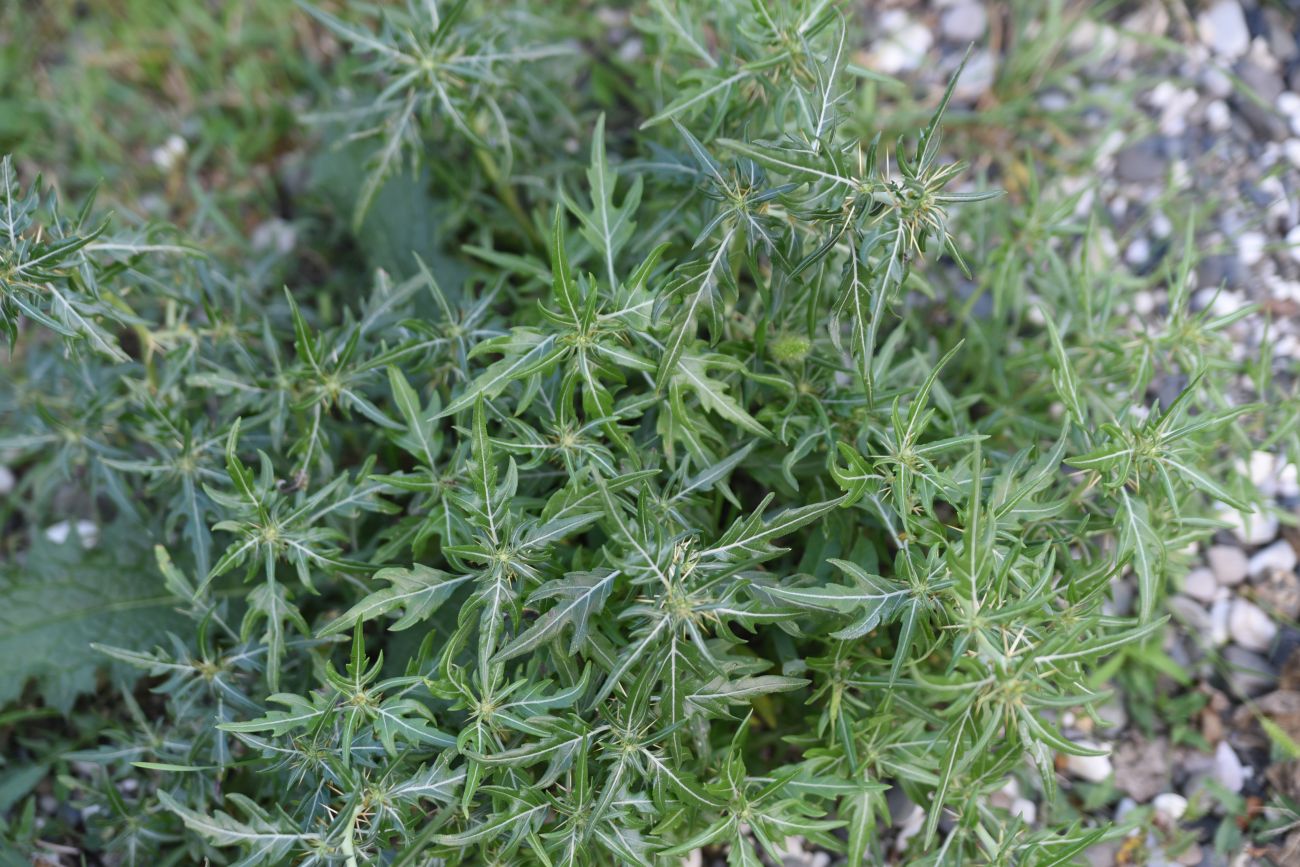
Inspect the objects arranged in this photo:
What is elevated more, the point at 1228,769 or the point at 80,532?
the point at 80,532

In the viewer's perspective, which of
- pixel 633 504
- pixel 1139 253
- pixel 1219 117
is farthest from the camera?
pixel 1219 117

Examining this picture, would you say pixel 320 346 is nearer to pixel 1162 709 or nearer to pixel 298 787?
pixel 298 787

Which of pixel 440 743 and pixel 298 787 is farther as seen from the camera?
pixel 298 787

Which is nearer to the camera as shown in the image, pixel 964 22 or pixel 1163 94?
pixel 1163 94


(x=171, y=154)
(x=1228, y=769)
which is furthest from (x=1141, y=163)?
(x=171, y=154)

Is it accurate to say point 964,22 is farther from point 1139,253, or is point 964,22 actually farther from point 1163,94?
point 1139,253

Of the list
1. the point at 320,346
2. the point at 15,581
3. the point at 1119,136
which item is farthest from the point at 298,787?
the point at 1119,136
